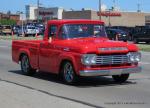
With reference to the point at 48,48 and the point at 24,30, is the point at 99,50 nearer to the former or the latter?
the point at 48,48

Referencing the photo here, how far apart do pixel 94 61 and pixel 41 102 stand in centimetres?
319

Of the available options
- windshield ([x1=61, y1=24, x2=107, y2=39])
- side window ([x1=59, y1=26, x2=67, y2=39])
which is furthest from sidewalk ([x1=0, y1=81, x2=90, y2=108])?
windshield ([x1=61, y1=24, x2=107, y2=39])

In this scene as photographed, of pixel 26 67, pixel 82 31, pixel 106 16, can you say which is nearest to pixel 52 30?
pixel 82 31

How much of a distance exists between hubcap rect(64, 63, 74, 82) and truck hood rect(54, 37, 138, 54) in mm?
507

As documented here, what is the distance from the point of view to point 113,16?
379ft

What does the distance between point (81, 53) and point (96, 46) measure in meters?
0.45

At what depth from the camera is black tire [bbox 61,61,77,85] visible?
13.4m

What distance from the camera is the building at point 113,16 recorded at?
366ft

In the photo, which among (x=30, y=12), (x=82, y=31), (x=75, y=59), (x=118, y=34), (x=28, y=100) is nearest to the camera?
(x=28, y=100)

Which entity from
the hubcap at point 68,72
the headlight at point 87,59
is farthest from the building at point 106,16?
→ the headlight at point 87,59

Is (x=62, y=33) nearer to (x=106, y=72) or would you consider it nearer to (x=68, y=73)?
(x=68, y=73)

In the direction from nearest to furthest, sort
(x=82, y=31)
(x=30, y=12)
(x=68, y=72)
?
(x=68, y=72), (x=82, y=31), (x=30, y=12)

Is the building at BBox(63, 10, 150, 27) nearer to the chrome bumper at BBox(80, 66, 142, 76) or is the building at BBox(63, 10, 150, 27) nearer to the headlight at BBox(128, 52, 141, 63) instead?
the headlight at BBox(128, 52, 141, 63)

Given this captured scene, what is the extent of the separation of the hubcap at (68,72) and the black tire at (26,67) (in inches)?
105
